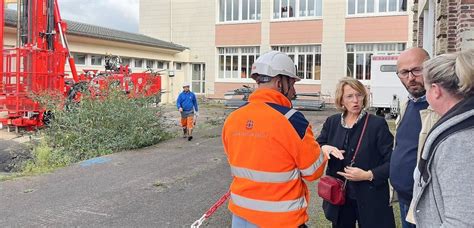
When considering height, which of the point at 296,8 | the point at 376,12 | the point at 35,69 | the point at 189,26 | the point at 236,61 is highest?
the point at 296,8

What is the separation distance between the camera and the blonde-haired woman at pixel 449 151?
173 cm

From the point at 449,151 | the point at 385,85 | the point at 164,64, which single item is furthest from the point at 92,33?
the point at 449,151

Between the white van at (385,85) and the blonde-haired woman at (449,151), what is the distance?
1828 centimetres

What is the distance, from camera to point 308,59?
98.9 ft

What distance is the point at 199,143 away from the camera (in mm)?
12438

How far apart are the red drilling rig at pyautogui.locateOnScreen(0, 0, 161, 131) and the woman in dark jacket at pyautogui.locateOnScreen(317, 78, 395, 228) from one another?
9513 mm

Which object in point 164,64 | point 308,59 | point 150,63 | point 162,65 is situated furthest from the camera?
point 164,64

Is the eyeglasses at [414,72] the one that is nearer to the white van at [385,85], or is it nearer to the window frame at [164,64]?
the white van at [385,85]

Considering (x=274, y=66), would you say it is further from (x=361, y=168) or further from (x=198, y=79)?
(x=198, y=79)

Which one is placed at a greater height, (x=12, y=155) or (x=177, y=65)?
(x=177, y=65)

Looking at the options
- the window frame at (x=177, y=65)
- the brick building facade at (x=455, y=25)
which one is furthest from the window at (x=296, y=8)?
the brick building facade at (x=455, y=25)

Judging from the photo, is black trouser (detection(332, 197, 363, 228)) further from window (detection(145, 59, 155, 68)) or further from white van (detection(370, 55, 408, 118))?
window (detection(145, 59, 155, 68))

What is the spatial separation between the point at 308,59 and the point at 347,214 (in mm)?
27281

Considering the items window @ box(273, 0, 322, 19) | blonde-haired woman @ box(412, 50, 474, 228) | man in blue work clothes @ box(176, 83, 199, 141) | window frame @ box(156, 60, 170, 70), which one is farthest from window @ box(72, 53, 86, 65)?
blonde-haired woman @ box(412, 50, 474, 228)
